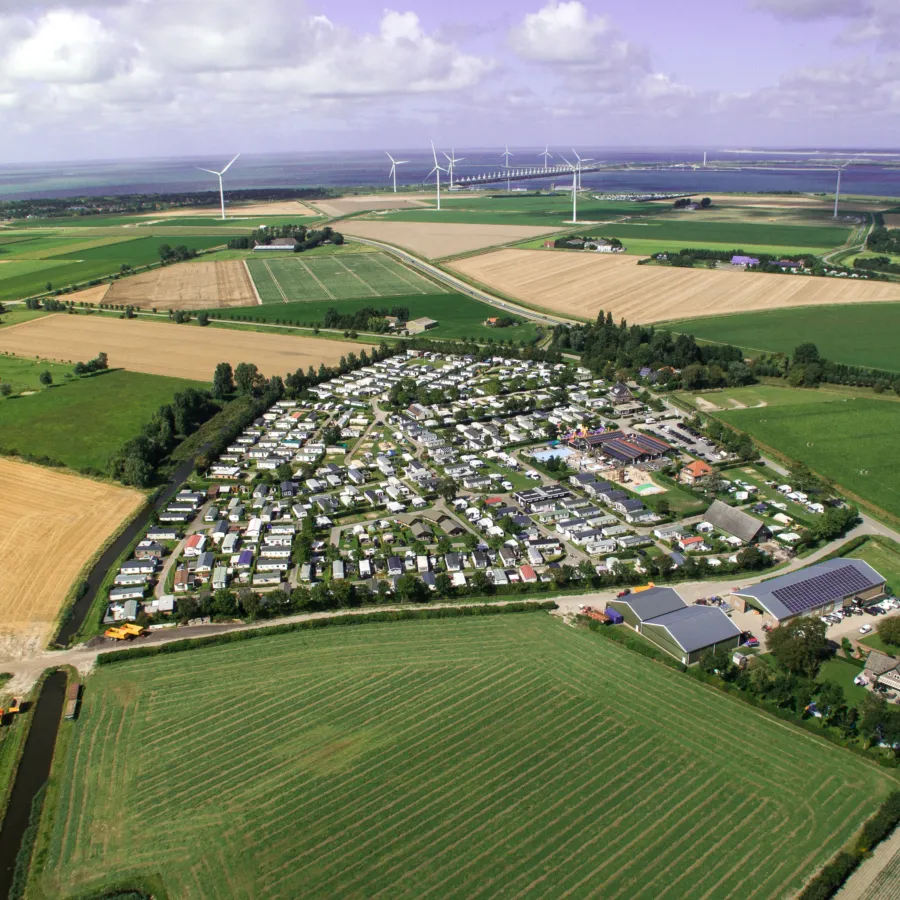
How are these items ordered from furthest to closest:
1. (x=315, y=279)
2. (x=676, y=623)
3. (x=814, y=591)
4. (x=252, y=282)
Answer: (x=315, y=279)
(x=252, y=282)
(x=814, y=591)
(x=676, y=623)

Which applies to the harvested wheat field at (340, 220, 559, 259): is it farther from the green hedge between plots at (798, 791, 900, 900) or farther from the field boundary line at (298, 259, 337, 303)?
the green hedge between plots at (798, 791, 900, 900)

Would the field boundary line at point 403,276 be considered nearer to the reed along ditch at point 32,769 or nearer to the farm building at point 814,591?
the farm building at point 814,591

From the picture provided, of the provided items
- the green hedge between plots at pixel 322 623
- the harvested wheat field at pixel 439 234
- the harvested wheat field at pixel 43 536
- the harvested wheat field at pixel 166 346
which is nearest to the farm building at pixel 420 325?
the harvested wheat field at pixel 166 346

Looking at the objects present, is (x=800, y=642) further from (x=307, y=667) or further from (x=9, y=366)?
(x=9, y=366)

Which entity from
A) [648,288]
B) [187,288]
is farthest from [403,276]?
[648,288]

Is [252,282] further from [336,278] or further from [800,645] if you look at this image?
[800,645]

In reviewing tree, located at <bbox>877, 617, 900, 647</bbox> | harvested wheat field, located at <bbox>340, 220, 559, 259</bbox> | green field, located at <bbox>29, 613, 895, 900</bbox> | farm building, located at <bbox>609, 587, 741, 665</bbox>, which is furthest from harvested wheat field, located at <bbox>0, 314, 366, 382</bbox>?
tree, located at <bbox>877, 617, 900, 647</bbox>

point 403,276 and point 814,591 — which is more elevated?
point 403,276
